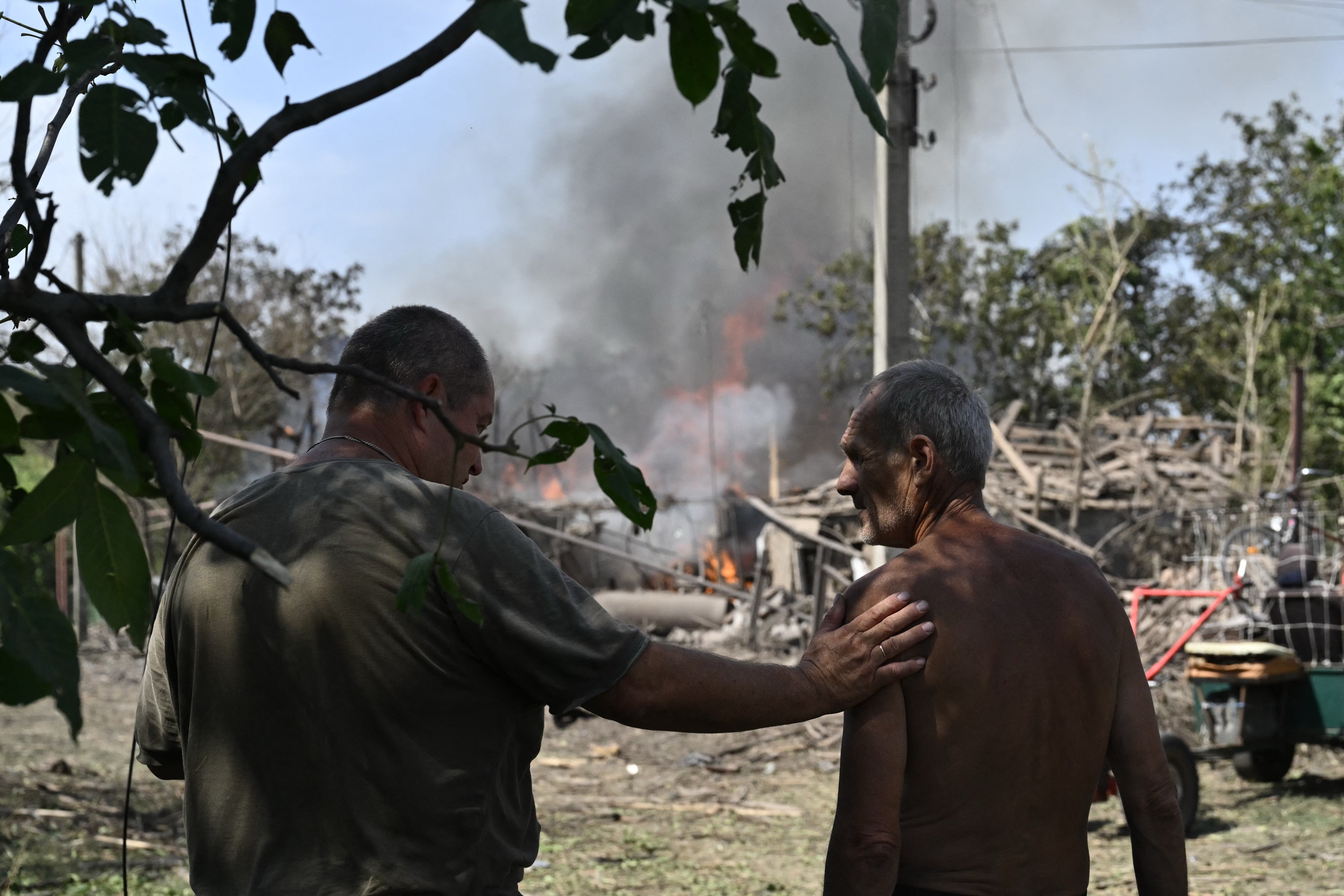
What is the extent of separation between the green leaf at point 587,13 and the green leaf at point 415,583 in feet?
1.97

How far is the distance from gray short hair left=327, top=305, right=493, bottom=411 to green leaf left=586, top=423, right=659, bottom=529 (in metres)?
1.14

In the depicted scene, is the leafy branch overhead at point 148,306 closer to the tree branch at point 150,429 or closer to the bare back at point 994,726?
the tree branch at point 150,429

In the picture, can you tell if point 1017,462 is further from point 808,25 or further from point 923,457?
point 808,25

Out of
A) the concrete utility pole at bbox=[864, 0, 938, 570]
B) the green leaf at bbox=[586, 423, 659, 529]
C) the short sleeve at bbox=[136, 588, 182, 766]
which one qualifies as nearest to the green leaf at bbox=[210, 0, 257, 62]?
the green leaf at bbox=[586, 423, 659, 529]

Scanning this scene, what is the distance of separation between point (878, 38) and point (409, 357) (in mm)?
1553

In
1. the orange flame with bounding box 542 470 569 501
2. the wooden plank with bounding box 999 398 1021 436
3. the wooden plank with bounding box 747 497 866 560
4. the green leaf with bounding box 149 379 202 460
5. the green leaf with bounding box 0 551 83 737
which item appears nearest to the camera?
the green leaf with bounding box 0 551 83 737

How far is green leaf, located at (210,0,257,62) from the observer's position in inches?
56.2

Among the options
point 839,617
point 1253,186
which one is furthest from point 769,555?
point 839,617

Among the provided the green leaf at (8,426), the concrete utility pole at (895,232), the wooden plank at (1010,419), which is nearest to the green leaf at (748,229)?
the green leaf at (8,426)

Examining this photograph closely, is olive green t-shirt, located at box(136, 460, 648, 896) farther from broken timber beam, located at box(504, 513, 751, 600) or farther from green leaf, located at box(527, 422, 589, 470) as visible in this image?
broken timber beam, located at box(504, 513, 751, 600)

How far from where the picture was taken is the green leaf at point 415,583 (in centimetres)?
143

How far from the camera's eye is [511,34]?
1.23m

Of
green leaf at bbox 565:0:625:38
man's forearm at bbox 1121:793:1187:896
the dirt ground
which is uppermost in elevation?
green leaf at bbox 565:0:625:38

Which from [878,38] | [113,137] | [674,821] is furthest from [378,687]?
[674,821]
